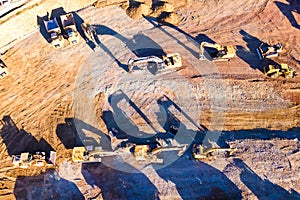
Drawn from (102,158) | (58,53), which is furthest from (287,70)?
(58,53)

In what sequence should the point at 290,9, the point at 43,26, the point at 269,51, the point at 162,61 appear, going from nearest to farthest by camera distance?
the point at 162,61 < the point at 269,51 < the point at 43,26 < the point at 290,9

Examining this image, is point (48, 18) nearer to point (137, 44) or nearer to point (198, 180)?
point (137, 44)

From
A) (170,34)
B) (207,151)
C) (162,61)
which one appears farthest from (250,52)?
(207,151)

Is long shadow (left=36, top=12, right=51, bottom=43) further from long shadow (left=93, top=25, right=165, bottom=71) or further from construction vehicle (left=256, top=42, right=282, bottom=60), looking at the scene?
construction vehicle (left=256, top=42, right=282, bottom=60)

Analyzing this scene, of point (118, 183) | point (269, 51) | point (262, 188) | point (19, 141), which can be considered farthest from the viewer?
point (269, 51)

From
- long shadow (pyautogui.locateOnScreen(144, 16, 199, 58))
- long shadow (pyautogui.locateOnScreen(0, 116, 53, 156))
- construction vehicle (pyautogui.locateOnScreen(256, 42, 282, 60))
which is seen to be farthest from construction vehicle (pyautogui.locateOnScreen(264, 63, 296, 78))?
long shadow (pyautogui.locateOnScreen(0, 116, 53, 156))

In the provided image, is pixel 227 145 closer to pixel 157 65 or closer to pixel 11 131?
pixel 157 65
